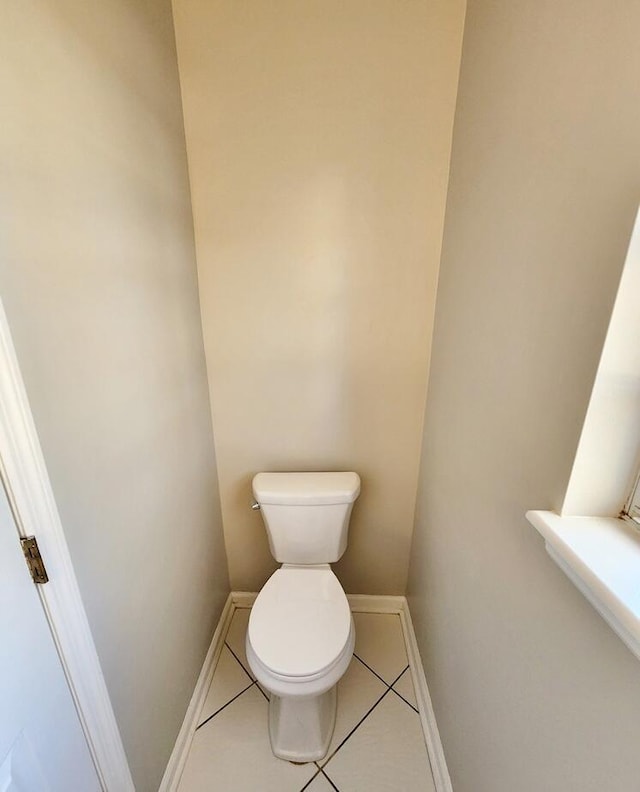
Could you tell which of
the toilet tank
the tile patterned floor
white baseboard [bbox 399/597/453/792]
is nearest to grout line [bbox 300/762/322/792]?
the tile patterned floor

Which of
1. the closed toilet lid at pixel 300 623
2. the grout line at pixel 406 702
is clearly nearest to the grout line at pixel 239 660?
the closed toilet lid at pixel 300 623

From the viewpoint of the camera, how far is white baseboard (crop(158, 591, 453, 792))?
1.11 m

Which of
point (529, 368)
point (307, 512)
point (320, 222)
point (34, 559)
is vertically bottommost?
point (307, 512)

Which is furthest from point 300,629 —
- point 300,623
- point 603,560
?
point 603,560

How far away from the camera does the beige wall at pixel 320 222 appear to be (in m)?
1.12

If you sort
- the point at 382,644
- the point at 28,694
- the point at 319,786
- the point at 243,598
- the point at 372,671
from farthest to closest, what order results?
the point at 243,598 → the point at 382,644 → the point at 372,671 → the point at 319,786 → the point at 28,694

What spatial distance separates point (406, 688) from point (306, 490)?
90 cm

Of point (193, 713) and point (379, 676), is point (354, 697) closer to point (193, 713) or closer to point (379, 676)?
point (379, 676)

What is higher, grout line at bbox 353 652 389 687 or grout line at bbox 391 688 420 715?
grout line at bbox 391 688 420 715

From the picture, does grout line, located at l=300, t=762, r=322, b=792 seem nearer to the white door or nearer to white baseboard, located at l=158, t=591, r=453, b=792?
white baseboard, located at l=158, t=591, r=453, b=792

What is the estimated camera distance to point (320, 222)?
1.26 m

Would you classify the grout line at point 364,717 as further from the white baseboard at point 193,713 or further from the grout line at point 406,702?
the white baseboard at point 193,713

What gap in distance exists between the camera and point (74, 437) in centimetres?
71

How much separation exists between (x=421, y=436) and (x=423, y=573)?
55 centimetres
